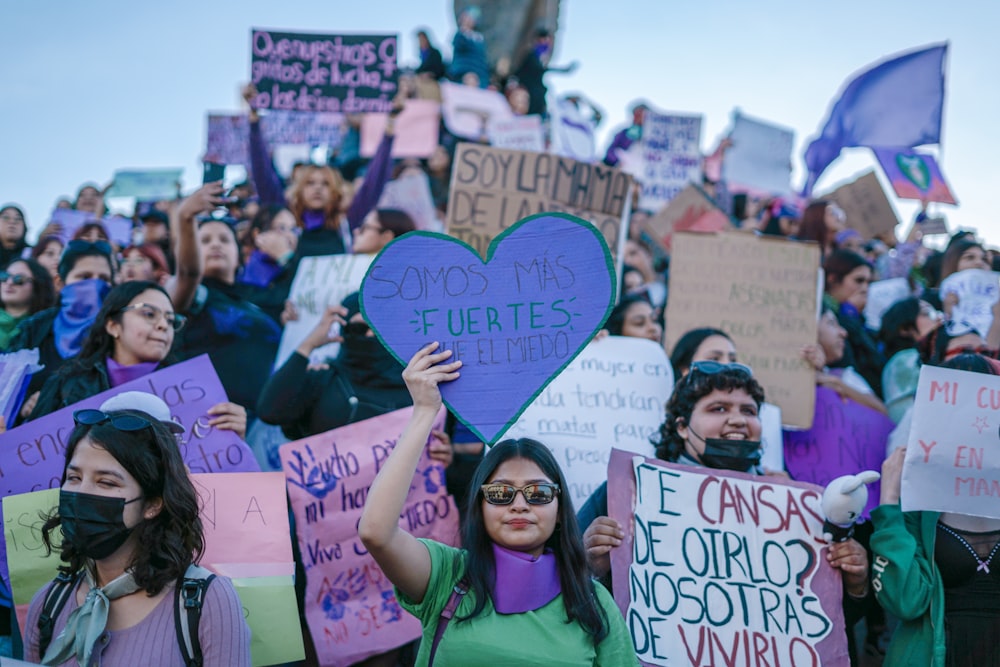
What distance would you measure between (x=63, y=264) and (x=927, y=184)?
8.37 metres

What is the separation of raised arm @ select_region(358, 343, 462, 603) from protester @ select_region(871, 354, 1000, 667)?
1670 mm

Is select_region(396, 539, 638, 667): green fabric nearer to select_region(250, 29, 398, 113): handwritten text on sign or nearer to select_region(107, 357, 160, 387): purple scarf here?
select_region(107, 357, 160, 387): purple scarf

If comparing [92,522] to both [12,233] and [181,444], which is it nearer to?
[181,444]

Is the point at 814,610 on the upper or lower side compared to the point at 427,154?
lower

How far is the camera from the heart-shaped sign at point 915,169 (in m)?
9.80

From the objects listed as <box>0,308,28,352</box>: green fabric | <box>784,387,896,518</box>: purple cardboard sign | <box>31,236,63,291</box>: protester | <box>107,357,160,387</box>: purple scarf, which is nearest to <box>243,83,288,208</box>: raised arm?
<box>31,236,63,291</box>: protester

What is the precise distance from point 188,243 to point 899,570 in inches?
136

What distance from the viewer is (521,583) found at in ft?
9.27

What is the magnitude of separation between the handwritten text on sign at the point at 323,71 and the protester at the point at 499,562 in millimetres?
5427

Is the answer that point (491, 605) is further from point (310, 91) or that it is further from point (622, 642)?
point (310, 91)

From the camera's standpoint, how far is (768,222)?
9945 mm

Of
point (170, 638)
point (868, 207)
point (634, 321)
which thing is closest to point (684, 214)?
point (868, 207)

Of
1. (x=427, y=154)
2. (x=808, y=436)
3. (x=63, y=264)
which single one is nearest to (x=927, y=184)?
(x=427, y=154)

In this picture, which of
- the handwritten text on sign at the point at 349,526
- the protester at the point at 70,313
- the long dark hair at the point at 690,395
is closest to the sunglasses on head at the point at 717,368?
the long dark hair at the point at 690,395
